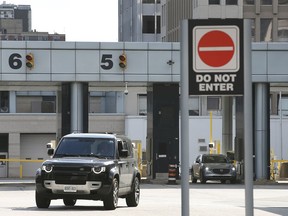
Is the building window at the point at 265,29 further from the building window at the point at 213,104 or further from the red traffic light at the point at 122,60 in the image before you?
the red traffic light at the point at 122,60

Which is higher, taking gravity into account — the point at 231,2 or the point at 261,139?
the point at 231,2

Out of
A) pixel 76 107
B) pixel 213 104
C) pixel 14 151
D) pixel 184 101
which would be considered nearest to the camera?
pixel 184 101

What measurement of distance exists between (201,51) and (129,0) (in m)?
118

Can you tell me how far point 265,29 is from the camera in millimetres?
102500

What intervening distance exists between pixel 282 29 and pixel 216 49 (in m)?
90.4

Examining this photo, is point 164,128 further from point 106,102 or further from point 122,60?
point 106,102

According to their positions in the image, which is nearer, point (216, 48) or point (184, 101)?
point (216, 48)

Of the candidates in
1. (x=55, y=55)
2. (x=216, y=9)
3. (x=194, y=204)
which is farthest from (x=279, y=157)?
(x=194, y=204)

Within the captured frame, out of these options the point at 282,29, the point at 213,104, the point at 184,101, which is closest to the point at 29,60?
the point at 184,101

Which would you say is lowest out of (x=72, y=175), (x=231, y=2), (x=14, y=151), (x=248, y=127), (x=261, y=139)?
(x=14, y=151)

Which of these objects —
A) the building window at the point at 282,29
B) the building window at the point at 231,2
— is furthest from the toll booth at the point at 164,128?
the building window at the point at 282,29

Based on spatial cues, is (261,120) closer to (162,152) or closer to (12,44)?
(162,152)

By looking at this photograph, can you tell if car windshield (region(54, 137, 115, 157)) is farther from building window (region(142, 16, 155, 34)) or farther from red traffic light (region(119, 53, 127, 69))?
building window (region(142, 16, 155, 34))

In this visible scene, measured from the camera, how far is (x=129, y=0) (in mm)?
130750
